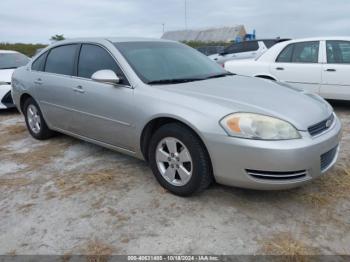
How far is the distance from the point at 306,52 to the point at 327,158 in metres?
4.16

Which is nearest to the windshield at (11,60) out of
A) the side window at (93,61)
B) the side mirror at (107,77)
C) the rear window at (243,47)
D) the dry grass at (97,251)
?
the side window at (93,61)

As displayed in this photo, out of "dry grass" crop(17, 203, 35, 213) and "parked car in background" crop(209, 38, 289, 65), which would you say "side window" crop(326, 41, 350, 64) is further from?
"parked car in background" crop(209, 38, 289, 65)

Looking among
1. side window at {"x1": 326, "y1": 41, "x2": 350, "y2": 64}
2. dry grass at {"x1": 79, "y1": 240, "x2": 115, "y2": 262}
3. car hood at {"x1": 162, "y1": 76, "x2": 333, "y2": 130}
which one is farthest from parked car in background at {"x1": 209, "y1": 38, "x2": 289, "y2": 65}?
dry grass at {"x1": 79, "y1": 240, "x2": 115, "y2": 262}

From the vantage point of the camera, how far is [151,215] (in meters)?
3.02

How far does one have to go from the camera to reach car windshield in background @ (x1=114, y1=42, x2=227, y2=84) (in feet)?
12.1

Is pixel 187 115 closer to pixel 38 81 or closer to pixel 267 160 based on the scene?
pixel 267 160

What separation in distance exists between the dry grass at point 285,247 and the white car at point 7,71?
673 centimetres

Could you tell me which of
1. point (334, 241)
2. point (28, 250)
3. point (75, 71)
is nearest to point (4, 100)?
point (75, 71)

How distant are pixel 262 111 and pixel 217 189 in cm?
94

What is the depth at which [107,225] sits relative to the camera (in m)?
2.89

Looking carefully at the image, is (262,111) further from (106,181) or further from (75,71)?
(75,71)

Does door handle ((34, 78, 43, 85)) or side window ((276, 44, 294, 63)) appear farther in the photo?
side window ((276, 44, 294, 63))

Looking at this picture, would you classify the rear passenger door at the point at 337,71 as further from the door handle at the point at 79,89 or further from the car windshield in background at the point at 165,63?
the door handle at the point at 79,89

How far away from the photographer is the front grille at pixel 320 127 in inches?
117
